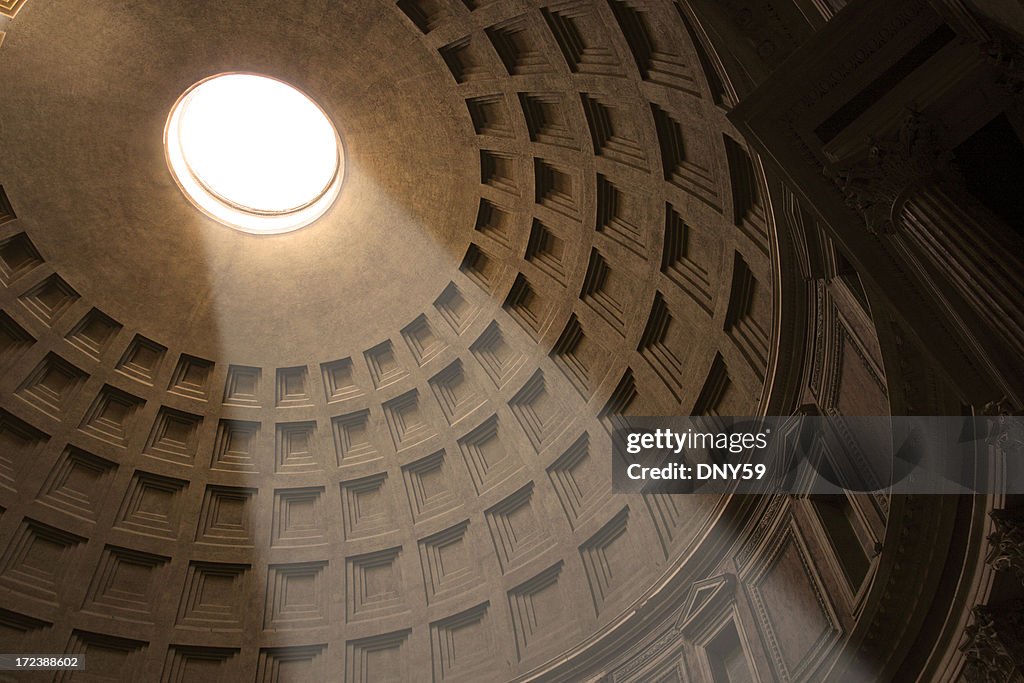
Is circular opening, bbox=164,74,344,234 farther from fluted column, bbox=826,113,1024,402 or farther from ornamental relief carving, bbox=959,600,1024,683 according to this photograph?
ornamental relief carving, bbox=959,600,1024,683

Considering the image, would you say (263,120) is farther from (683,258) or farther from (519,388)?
(683,258)

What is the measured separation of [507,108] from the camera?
18.0 metres

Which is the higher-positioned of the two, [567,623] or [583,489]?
[583,489]

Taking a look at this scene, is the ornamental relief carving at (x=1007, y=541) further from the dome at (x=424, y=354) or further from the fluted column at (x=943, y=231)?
the fluted column at (x=943, y=231)

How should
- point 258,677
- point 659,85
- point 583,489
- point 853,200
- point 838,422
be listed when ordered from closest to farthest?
point 853,200, point 838,422, point 659,85, point 583,489, point 258,677

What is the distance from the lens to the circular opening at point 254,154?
21.5 m

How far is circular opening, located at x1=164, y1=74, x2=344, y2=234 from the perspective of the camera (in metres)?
21.5

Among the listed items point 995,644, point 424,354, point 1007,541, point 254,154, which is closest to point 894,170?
point 1007,541

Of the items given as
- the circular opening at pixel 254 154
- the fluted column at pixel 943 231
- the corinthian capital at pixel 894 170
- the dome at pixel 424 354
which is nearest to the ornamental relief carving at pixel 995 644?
the dome at pixel 424 354

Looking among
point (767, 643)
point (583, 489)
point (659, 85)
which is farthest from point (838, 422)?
point (583, 489)

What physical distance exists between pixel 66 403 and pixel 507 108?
1419cm

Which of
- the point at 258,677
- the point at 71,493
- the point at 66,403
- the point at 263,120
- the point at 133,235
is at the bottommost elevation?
the point at 258,677

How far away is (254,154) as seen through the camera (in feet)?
80.7

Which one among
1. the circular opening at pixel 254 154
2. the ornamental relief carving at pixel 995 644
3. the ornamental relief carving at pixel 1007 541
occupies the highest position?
the circular opening at pixel 254 154
